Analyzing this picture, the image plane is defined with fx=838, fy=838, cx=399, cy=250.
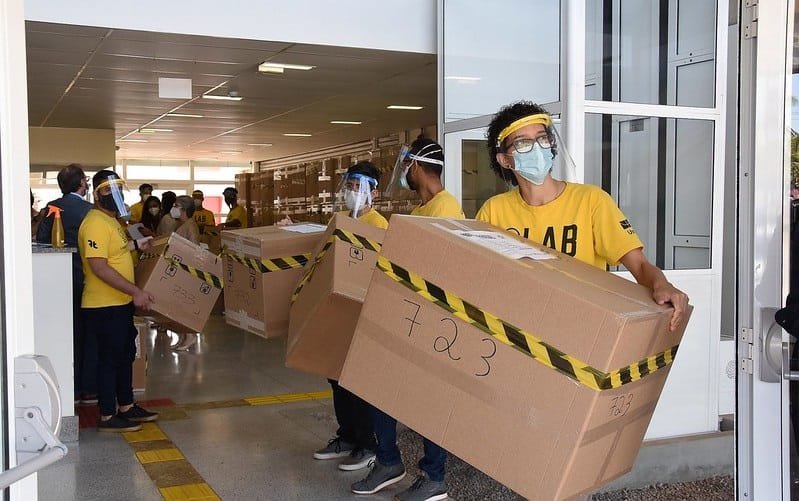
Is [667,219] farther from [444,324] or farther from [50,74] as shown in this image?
[50,74]

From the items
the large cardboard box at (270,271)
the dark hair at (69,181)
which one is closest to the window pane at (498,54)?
the large cardboard box at (270,271)

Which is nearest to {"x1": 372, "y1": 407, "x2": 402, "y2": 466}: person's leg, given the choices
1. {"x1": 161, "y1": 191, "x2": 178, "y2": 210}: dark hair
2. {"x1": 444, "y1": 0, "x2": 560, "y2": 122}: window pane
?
{"x1": 444, "y1": 0, "x2": 560, "y2": 122}: window pane

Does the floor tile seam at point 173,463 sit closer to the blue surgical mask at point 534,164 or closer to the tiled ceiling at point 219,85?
the blue surgical mask at point 534,164

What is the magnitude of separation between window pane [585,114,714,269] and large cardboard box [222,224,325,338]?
59.8 inches

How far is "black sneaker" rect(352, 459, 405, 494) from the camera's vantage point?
12.4ft

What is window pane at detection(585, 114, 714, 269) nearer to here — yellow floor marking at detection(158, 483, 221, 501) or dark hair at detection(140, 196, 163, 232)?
yellow floor marking at detection(158, 483, 221, 501)

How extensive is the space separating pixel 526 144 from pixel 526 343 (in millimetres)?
796

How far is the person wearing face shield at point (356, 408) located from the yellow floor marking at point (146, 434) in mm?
1033

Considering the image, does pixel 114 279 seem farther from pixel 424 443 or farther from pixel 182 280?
pixel 424 443

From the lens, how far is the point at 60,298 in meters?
4.68

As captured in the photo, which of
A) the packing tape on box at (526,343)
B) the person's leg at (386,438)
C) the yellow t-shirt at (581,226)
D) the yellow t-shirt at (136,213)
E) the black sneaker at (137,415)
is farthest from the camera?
the yellow t-shirt at (136,213)

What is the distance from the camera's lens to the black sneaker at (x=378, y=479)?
12.4 ft

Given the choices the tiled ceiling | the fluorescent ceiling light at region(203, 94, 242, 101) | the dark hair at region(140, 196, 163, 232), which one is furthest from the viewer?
the dark hair at region(140, 196, 163, 232)

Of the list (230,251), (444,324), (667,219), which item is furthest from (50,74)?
(444,324)
